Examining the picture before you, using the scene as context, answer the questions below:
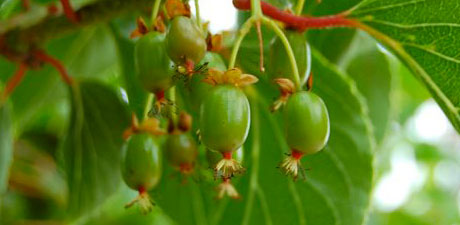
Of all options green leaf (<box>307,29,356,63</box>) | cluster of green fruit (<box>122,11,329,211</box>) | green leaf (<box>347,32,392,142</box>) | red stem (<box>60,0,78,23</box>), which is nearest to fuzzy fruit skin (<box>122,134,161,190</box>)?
cluster of green fruit (<box>122,11,329,211</box>)

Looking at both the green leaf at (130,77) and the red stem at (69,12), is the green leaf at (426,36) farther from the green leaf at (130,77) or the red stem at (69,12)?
the red stem at (69,12)

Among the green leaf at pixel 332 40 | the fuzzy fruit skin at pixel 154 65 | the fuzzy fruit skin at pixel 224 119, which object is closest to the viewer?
the fuzzy fruit skin at pixel 224 119

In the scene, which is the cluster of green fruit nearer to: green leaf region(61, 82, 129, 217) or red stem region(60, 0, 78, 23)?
red stem region(60, 0, 78, 23)

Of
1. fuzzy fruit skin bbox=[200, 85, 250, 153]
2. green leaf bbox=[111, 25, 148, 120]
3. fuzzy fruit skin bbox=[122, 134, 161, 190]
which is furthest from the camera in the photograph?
green leaf bbox=[111, 25, 148, 120]

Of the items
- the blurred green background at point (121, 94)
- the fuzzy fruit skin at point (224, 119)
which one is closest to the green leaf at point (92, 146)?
the blurred green background at point (121, 94)

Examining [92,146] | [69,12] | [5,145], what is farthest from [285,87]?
[5,145]

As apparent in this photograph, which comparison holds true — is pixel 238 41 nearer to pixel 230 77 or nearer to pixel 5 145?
pixel 230 77
